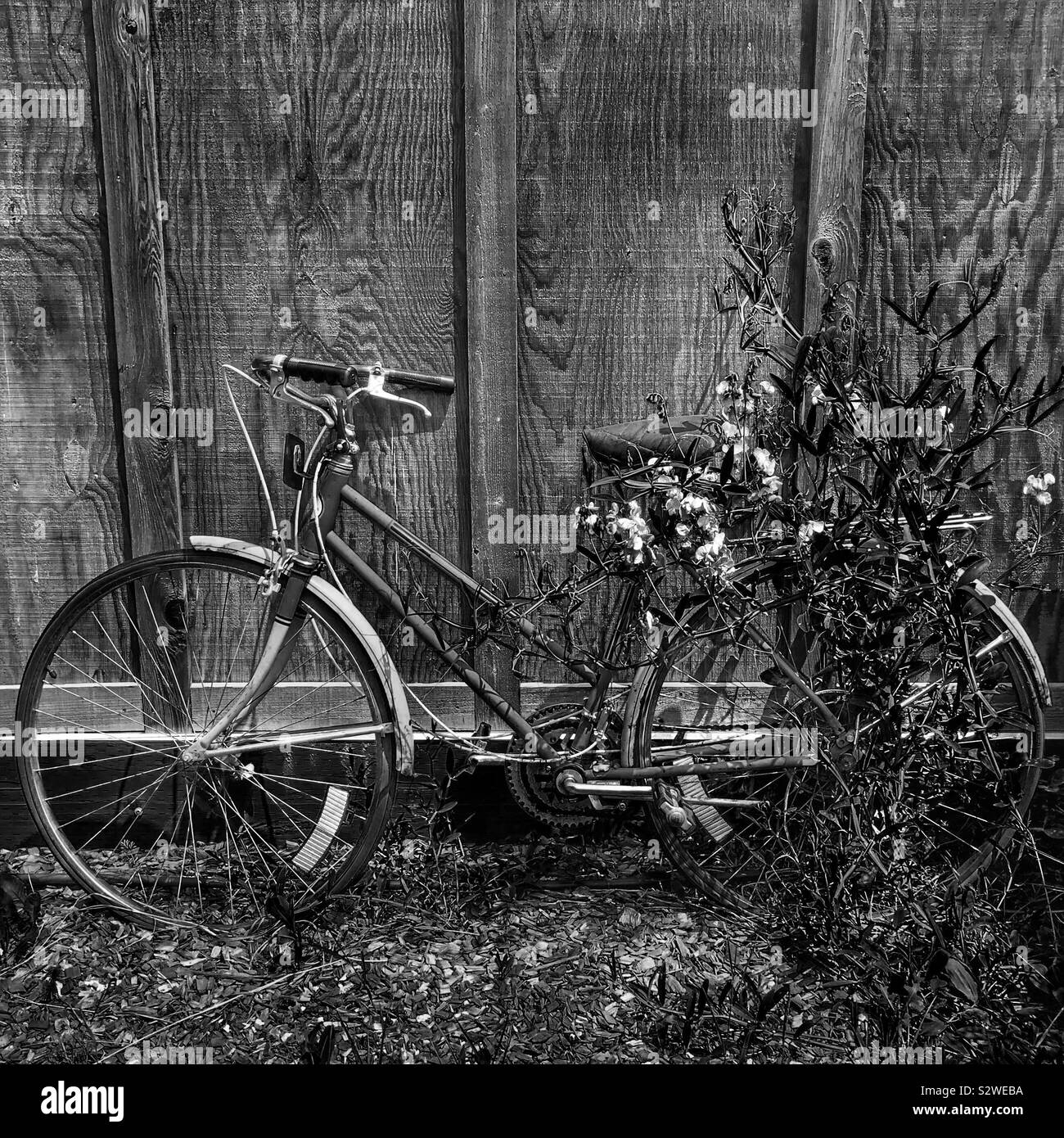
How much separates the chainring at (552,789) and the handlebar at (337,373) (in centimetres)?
109

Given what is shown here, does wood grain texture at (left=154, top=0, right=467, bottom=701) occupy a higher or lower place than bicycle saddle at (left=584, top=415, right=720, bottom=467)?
higher

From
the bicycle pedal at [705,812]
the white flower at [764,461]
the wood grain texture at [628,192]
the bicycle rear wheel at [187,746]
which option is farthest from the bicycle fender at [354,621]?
the white flower at [764,461]

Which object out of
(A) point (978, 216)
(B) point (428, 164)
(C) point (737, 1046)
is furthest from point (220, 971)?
(A) point (978, 216)

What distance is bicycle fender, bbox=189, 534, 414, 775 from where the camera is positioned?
10.3ft

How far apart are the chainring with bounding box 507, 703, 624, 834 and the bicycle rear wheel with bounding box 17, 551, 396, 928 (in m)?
0.50

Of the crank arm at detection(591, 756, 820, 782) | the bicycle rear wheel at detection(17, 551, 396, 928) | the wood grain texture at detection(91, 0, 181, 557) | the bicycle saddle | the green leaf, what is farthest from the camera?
the bicycle rear wheel at detection(17, 551, 396, 928)

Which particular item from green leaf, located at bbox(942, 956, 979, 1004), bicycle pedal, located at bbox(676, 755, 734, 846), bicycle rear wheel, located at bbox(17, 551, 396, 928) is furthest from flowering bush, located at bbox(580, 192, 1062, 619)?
bicycle rear wheel, located at bbox(17, 551, 396, 928)

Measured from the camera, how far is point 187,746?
3340 millimetres

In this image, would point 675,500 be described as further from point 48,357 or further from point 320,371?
point 48,357

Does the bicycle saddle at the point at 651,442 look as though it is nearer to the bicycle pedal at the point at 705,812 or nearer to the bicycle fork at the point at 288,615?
the bicycle fork at the point at 288,615

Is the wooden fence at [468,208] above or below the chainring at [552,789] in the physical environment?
above

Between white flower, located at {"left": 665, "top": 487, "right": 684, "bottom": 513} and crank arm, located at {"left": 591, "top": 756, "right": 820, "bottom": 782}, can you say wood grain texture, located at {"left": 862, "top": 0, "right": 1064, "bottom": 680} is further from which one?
crank arm, located at {"left": 591, "top": 756, "right": 820, "bottom": 782}

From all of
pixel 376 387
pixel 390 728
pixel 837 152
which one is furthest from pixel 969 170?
pixel 390 728

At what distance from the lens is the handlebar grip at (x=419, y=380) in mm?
3178
